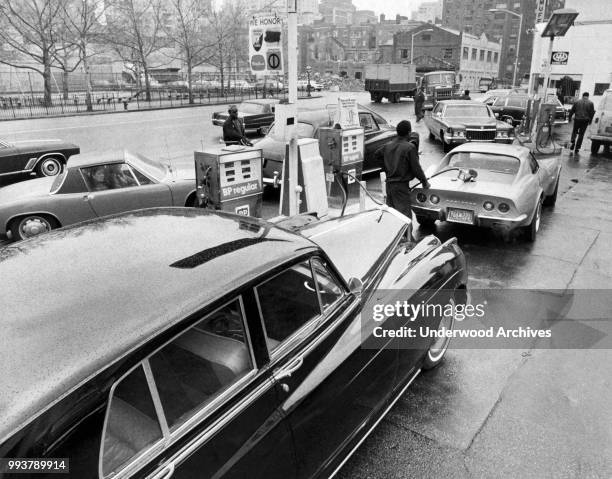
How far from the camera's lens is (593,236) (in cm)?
747

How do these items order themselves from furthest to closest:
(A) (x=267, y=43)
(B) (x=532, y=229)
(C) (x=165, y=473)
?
1. (B) (x=532, y=229)
2. (A) (x=267, y=43)
3. (C) (x=165, y=473)

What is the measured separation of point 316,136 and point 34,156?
20.9ft

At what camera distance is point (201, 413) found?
193 centimetres

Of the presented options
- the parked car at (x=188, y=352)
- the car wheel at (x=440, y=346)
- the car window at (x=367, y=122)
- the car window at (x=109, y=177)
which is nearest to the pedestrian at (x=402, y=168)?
the car wheel at (x=440, y=346)

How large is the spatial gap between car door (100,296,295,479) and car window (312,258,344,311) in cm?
68

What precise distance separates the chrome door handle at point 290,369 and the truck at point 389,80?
39.0m

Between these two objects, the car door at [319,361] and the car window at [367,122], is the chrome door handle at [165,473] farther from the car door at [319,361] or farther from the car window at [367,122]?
the car window at [367,122]

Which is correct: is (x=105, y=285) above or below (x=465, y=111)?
below

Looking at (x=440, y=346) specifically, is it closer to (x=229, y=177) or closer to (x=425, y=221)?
(x=229, y=177)

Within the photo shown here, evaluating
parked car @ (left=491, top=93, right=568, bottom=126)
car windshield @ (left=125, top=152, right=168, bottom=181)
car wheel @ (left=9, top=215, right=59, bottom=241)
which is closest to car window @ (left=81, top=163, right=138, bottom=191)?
car windshield @ (left=125, top=152, right=168, bottom=181)

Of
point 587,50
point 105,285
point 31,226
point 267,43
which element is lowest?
point 31,226

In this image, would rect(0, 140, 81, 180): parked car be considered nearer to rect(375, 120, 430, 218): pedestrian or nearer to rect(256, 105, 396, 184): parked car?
rect(256, 105, 396, 184): parked car

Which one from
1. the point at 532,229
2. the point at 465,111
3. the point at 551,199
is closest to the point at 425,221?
the point at 532,229

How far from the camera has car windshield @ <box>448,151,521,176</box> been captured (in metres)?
7.28
